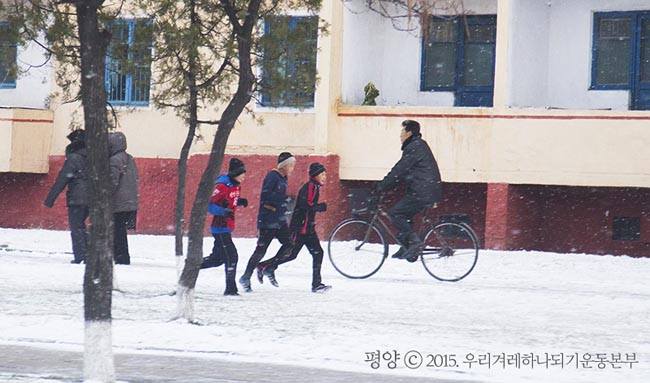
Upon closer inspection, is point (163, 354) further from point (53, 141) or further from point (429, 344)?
point (53, 141)

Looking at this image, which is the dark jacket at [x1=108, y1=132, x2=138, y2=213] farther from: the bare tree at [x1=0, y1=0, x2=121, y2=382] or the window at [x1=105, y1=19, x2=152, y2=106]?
the bare tree at [x1=0, y1=0, x2=121, y2=382]

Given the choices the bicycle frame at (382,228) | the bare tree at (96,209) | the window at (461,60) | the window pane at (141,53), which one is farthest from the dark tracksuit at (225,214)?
the window at (461,60)

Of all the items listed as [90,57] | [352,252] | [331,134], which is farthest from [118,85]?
[90,57]

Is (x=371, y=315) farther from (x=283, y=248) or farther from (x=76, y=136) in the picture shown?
(x=76, y=136)

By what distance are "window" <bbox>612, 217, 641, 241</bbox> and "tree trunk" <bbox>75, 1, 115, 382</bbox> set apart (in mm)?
17055

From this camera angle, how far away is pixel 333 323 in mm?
15055

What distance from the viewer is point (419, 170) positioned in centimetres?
2012

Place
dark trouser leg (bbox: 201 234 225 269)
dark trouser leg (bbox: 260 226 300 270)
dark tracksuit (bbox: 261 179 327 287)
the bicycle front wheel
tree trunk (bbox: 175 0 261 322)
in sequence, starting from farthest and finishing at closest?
the bicycle front wheel
dark trouser leg (bbox: 260 226 300 270)
dark tracksuit (bbox: 261 179 327 287)
dark trouser leg (bbox: 201 234 225 269)
tree trunk (bbox: 175 0 261 322)

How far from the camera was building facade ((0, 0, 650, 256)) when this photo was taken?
85.9 feet

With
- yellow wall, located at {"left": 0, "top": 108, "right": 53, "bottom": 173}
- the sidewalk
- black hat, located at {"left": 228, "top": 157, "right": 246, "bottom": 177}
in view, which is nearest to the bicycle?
black hat, located at {"left": 228, "top": 157, "right": 246, "bottom": 177}

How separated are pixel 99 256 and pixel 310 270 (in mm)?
11186

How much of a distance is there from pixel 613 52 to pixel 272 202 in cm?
1145

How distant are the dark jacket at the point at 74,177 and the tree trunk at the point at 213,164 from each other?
23.6 feet

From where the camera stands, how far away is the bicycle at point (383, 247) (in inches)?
781
